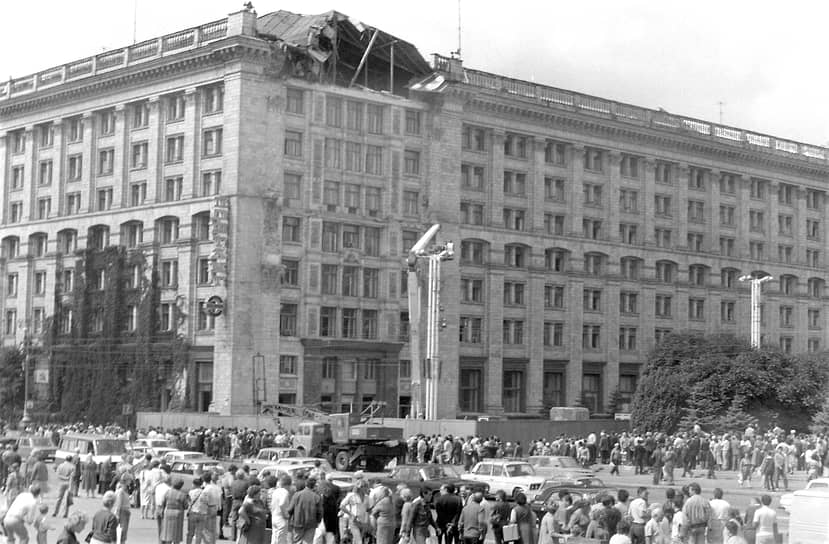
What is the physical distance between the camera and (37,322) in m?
90.1

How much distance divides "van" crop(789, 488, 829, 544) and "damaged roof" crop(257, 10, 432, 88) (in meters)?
57.9

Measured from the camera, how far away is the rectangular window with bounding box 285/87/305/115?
259ft

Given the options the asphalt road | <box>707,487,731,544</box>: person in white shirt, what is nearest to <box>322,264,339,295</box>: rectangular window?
the asphalt road

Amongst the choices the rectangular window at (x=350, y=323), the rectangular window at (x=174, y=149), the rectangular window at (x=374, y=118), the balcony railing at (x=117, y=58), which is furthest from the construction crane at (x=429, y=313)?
the balcony railing at (x=117, y=58)

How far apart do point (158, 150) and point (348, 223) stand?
12751 millimetres

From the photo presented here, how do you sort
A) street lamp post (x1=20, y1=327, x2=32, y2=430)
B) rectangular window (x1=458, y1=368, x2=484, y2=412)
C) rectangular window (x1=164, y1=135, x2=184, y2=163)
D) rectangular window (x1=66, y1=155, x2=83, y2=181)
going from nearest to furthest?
rectangular window (x1=164, y1=135, x2=184, y2=163), street lamp post (x1=20, y1=327, x2=32, y2=430), rectangular window (x1=458, y1=368, x2=484, y2=412), rectangular window (x1=66, y1=155, x2=83, y2=181)

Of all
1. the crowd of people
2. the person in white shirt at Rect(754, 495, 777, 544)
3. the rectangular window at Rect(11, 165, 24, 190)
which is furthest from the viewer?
the rectangular window at Rect(11, 165, 24, 190)

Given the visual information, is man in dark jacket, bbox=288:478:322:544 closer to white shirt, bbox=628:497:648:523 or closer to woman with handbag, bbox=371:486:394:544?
woman with handbag, bbox=371:486:394:544

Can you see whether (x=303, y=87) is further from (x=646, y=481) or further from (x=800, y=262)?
(x=800, y=262)

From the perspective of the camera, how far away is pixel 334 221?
80.8 meters

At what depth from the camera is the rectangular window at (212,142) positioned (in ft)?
258

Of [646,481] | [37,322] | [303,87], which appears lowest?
[646,481]

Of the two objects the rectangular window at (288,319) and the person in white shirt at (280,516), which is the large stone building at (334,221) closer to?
the rectangular window at (288,319)

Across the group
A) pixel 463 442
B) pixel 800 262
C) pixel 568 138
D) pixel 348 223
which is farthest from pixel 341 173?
pixel 800 262
